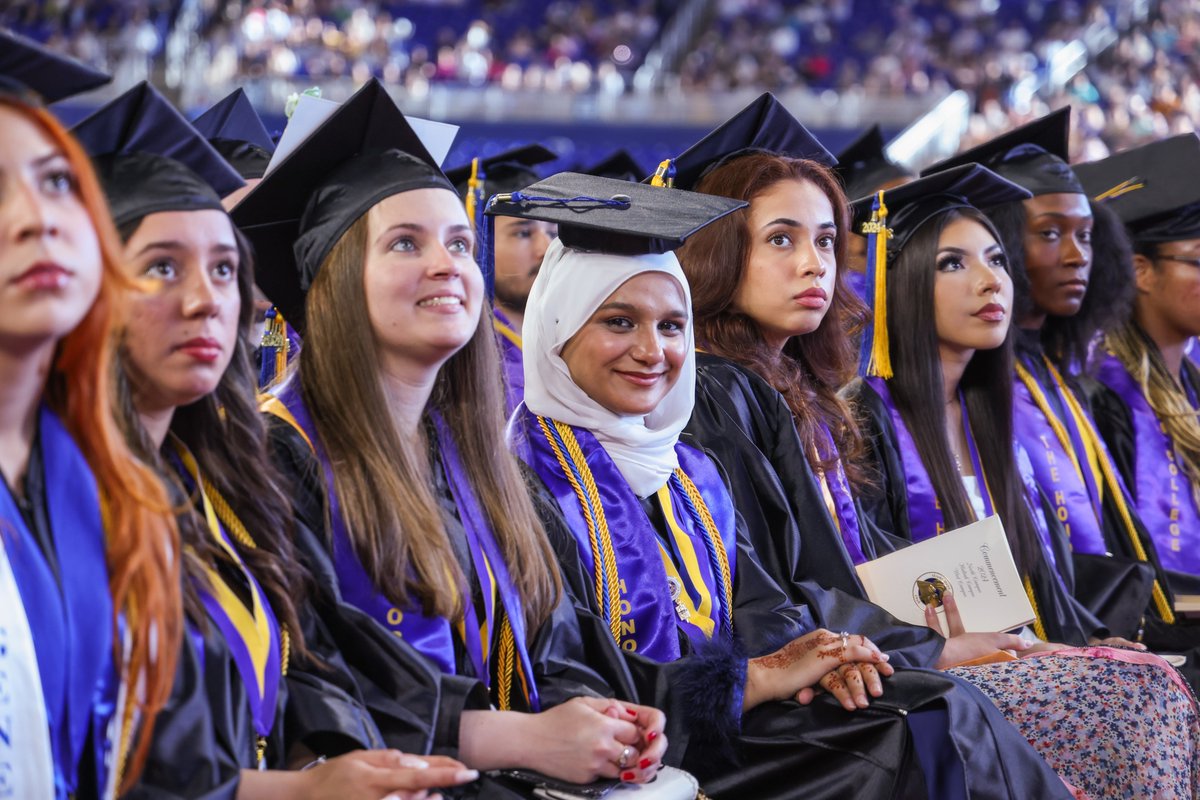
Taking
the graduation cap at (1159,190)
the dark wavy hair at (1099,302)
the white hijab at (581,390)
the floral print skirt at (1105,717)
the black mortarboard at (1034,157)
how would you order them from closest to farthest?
1. the floral print skirt at (1105,717)
2. the white hijab at (581,390)
3. the black mortarboard at (1034,157)
4. the dark wavy hair at (1099,302)
5. the graduation cap at (1159,190)

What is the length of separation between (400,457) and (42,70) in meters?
0.78

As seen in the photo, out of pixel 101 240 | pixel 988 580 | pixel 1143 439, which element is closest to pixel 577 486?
pixel 988 580

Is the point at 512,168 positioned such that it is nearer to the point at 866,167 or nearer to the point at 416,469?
the point at 866,167

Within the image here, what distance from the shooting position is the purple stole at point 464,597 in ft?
7.20

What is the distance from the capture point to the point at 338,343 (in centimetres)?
227

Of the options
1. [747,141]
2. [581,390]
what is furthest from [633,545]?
[747,141]

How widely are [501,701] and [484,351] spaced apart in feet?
1.99

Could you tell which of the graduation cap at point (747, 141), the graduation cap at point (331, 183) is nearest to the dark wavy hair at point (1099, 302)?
the graduation cap at point (747, 141)

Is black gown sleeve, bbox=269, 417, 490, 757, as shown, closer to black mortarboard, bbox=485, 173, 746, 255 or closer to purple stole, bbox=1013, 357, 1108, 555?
black mortarboard, bbox=485, 173, 746, 255

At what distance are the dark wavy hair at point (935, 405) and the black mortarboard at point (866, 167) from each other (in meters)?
1.06

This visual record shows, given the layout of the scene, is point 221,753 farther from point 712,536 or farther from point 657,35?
point 657,35

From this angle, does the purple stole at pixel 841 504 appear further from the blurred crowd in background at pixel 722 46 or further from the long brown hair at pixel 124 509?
the blurred crowd in background at pixel 722 46

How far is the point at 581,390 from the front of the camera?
2797 millimetres

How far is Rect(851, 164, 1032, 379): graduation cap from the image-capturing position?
368cm
